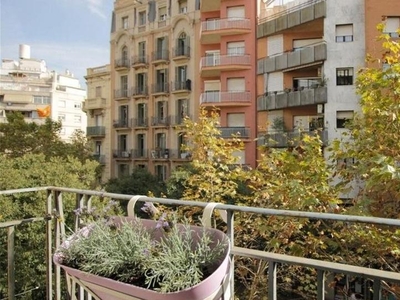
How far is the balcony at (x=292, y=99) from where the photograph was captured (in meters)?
16.9

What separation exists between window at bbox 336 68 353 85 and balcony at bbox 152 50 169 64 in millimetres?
11564

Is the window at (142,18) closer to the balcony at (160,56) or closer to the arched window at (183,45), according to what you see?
the balcony at (160,56)

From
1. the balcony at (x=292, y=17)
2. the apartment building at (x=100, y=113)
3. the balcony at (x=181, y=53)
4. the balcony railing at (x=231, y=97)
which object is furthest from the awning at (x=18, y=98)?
the balcony at (x=292, y=17)

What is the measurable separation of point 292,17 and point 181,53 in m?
8.00

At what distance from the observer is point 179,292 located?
1.21m

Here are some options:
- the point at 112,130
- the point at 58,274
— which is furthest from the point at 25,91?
the point at 58,274

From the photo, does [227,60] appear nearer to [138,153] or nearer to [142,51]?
[142,51]

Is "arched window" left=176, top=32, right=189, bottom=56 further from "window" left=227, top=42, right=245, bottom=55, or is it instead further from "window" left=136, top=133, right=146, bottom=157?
"window" left=136, top=133, right=146, bottom=157

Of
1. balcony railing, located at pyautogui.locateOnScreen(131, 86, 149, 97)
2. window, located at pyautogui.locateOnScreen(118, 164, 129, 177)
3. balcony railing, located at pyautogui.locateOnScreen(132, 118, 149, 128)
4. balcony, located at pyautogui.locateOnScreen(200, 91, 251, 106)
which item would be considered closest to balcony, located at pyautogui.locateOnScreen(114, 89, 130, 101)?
balcony railing, located at pyautogui.locateOnScreen(131, 86, 149, 97)

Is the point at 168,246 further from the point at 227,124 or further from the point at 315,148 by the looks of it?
the point at 227,124

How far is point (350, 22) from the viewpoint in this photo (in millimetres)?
16828

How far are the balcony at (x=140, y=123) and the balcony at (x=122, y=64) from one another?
375 cm

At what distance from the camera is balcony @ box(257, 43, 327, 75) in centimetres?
1708

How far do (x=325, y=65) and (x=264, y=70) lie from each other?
351cm
